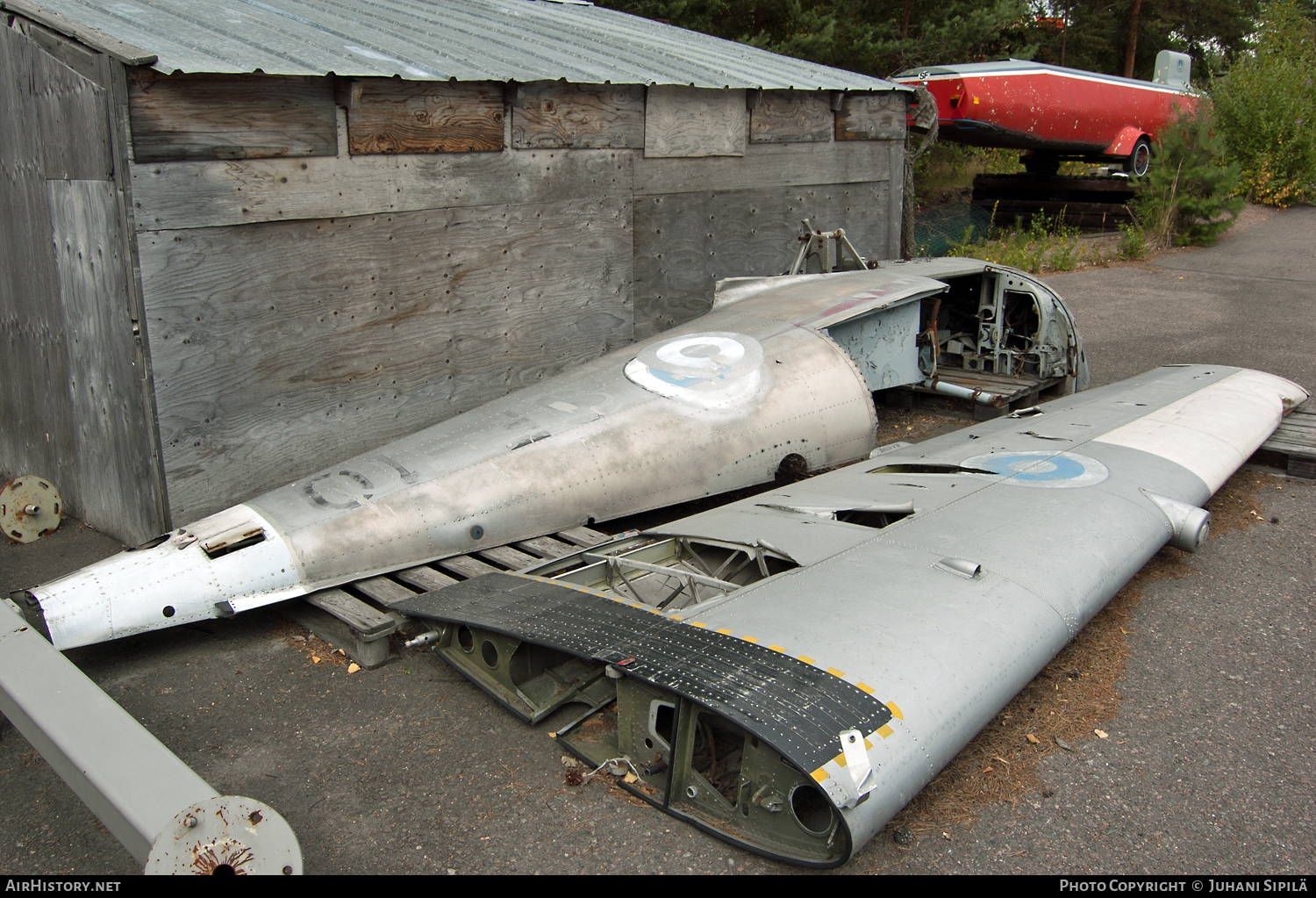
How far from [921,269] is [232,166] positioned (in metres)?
5.38

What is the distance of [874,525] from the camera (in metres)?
5.15

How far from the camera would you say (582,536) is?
5309mm

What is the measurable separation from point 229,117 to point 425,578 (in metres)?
2.89

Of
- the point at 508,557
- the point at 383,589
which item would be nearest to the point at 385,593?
the point at 383,589

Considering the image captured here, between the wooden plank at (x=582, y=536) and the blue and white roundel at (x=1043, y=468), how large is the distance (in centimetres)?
224

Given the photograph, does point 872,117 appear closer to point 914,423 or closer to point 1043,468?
point 914,423

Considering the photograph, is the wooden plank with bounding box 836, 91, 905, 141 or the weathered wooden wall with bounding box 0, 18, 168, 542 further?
the wooden plank with bounding box 836, 91, 905, 141

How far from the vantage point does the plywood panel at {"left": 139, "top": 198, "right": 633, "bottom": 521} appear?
536 cm

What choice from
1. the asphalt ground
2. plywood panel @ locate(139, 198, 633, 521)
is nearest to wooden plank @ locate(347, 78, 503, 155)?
plywood panel @ locate(139, 198, 633, 521)

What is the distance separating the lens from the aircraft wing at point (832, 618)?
312 centimetres

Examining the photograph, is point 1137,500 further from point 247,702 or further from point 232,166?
point 232,166

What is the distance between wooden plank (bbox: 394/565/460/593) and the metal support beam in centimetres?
173

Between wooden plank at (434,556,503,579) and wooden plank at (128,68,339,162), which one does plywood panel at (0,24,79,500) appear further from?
wooden plank at (434,556,503,579)

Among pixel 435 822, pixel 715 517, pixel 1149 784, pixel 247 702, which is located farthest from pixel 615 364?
pixel 1149 784
